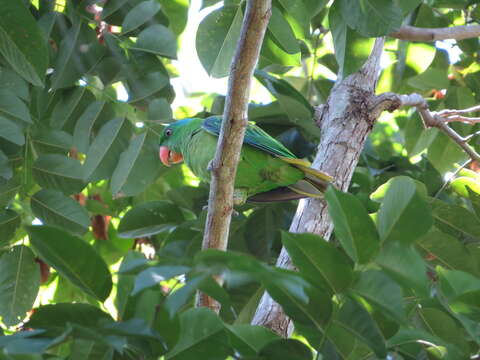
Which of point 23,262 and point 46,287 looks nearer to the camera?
point 23,262

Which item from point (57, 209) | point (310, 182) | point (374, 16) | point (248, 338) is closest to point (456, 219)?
point (310, 182)

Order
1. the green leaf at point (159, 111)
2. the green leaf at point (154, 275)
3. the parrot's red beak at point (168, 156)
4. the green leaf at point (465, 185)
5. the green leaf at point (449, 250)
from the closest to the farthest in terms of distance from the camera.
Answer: the green leaf at point (154, 275) < the green leaf at point (449, 250) < the green leaf at point (465, 185) < the green leaf at point (159, 111) < the parrot's red beak at point (168, 156)

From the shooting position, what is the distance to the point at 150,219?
3453mm

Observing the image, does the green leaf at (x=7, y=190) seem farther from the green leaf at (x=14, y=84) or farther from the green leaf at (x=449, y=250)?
the green leaf at (x=449, y=250)

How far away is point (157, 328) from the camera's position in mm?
1368

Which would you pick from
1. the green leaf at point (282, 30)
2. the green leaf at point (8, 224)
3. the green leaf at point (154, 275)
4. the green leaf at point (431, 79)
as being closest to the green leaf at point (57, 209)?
the green leaf at point (8, 224)

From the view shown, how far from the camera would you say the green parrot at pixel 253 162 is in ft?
10.9

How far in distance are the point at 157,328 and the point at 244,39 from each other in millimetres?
1049

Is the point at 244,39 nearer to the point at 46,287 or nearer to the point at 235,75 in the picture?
the point at 235,75

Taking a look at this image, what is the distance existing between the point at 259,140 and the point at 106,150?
798 mm

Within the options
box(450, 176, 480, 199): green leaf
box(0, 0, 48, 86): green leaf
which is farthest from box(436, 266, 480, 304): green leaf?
box(0, 0, 48, 86): green leaf

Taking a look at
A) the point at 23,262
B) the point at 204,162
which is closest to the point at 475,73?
the point at 204,162

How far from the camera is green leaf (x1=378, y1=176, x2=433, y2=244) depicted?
139 cm

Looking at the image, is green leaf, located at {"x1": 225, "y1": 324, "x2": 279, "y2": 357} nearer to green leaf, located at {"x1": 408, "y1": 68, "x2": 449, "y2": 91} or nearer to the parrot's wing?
the parrot's wing
